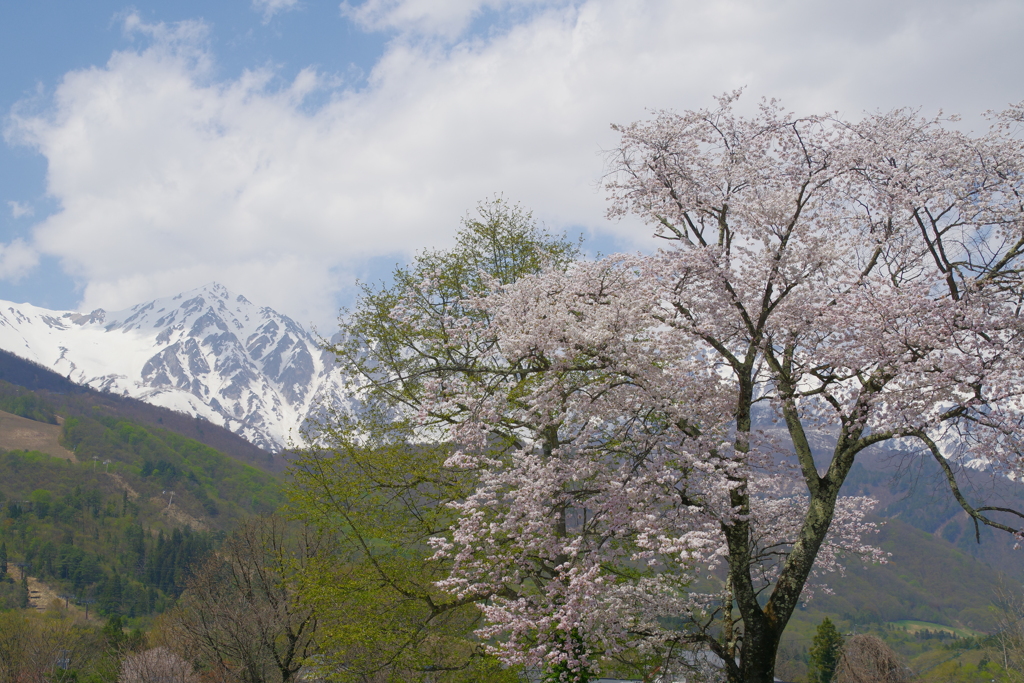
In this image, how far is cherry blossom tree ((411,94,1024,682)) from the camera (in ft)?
37.8

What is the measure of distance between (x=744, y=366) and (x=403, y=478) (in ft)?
31.4

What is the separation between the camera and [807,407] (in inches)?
500

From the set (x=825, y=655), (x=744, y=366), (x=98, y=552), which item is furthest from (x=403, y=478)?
(x=98, y=552)

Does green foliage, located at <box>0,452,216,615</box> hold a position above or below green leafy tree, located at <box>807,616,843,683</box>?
above

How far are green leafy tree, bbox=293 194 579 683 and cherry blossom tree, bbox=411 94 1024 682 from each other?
11.2 ft

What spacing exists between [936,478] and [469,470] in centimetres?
982

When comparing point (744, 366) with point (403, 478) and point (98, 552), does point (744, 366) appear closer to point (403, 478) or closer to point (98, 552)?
point (403, 478)

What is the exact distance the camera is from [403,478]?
1850cm

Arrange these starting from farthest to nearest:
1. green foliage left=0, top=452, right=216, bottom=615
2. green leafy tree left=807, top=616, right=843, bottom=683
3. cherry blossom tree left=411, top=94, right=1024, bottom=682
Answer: green foliage left=0, top=452, right=216, bottom=615
green leafy tree left=807, top=616, right=843, bottom=683
cherry blossom tree left=411, top=94, right=1024, bottom=682

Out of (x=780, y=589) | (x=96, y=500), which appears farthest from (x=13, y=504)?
(x=780, y=589)

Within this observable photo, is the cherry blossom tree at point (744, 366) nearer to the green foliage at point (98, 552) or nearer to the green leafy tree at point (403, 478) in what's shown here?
the green leafy tree at point (403, 478)

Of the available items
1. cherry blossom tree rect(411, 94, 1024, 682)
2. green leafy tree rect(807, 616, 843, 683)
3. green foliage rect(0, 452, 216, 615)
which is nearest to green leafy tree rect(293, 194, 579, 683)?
cherry blossom tree rect(411, 94, 1024, 682)

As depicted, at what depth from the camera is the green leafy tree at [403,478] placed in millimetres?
17688

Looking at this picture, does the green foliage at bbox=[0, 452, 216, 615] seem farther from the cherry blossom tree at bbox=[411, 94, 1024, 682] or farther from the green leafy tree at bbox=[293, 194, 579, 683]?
the cherry blossom tree at bbox=[411, 94, 1024, 682]
